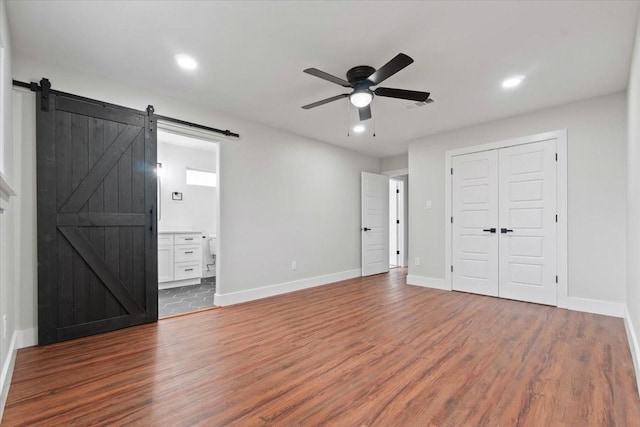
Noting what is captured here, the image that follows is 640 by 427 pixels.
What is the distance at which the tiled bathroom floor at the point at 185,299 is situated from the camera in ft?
12.9

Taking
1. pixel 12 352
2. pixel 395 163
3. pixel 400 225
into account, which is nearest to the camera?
pixel 12 352

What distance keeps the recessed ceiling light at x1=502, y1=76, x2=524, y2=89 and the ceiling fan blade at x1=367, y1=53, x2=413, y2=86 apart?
5.05 ft

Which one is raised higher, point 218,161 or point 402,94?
point 402,94

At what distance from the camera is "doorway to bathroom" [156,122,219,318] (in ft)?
17.0

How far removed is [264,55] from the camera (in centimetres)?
272

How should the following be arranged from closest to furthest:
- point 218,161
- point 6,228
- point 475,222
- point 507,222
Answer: point 6,228 < point 218,161 < point 507,222 < point 475,222

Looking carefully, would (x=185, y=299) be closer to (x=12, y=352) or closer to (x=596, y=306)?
(x=12, y=352)

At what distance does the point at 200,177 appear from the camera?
6.17 m

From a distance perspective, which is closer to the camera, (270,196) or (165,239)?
(270,196)

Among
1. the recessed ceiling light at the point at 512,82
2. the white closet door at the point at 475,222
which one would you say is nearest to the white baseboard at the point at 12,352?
the recessed ceiling light at the point at 512,82

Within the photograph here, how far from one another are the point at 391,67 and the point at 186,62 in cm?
189

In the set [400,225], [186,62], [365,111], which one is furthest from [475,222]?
[186,62]

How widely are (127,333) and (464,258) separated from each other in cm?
461

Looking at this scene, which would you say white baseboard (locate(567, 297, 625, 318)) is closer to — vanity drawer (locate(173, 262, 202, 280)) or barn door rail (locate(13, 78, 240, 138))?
barn door rail (locate(13, 78, 240, 138))
